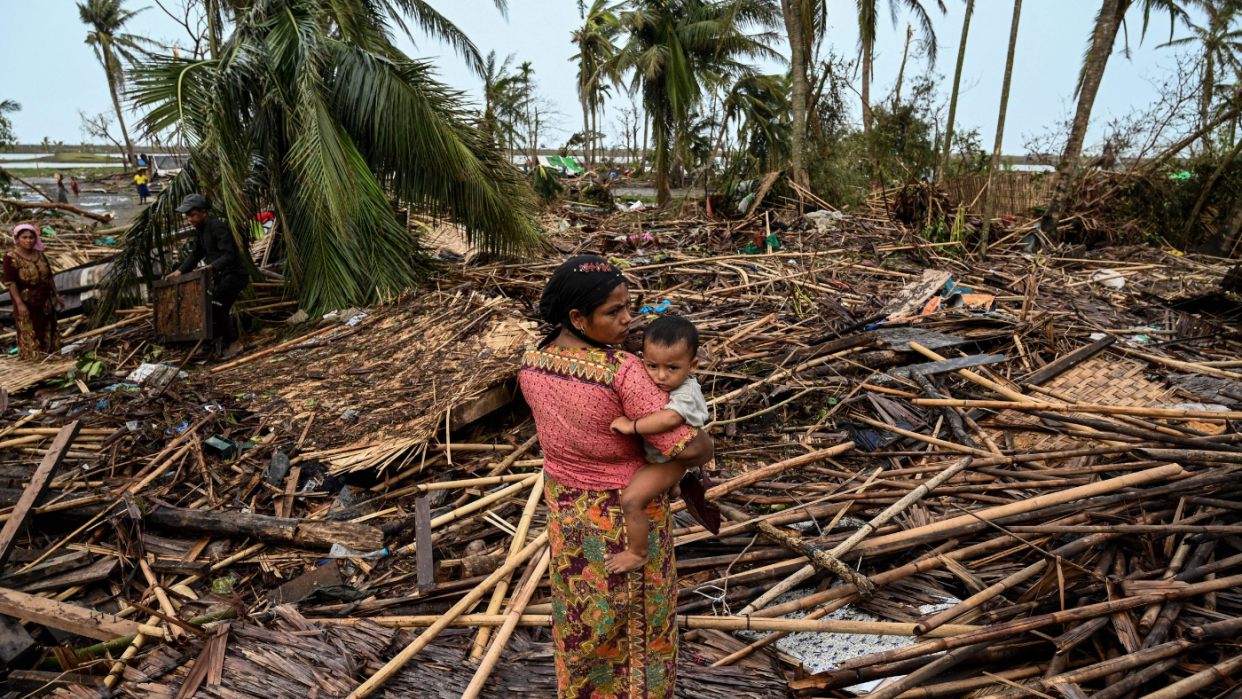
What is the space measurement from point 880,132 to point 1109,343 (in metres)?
9.94

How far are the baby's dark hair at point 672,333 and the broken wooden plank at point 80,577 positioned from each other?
11.8 ft

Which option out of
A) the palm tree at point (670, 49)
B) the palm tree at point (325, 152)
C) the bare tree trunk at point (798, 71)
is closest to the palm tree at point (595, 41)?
the palm tree at point (670, 49)

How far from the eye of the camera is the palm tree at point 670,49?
58.3 ft

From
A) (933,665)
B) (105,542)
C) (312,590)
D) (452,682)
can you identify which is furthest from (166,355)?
(933,665)

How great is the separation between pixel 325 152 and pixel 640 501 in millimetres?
6132

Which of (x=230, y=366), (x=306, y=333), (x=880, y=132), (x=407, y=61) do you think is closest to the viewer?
(x=230, y=366)

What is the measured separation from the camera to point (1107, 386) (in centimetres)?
461

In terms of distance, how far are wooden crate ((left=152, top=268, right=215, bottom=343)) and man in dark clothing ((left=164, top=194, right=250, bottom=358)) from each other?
10 cm

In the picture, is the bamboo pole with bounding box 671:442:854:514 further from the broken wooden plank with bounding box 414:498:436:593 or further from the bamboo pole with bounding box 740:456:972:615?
the broken wooden plank with bounding box 414:498:436:593

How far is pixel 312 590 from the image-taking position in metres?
3.28

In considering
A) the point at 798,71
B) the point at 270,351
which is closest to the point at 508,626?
the point at 270,351

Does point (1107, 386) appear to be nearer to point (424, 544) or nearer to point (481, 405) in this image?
point (481, 405)

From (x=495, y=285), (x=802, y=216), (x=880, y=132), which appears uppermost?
(x=880, y=132)

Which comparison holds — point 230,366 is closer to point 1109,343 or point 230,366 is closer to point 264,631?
point 264,631
